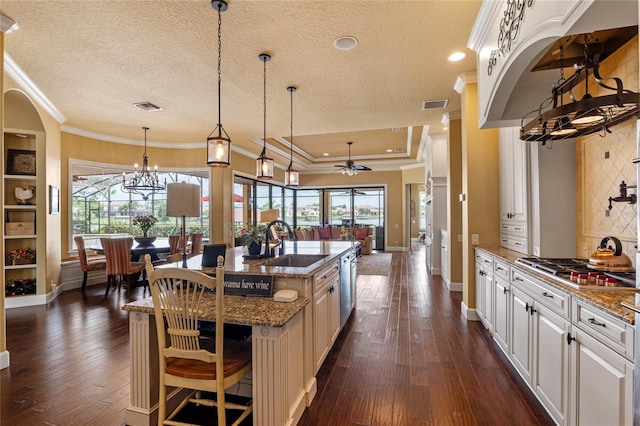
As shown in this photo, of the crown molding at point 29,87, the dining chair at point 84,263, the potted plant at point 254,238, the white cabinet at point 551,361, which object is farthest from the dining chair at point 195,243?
the white cabinet at point 551,361

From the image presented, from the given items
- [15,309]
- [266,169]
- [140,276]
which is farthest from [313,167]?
[15,309]

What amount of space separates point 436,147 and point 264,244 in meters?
4.93

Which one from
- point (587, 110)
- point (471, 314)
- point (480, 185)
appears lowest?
point (471, 314)

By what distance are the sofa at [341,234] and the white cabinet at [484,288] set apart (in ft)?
19.3

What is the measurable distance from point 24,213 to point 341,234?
7676mm

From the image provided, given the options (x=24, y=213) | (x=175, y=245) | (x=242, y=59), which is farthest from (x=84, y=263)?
(x=242, y=59)

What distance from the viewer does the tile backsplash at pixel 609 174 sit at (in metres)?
2.12

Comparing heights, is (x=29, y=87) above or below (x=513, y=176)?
above

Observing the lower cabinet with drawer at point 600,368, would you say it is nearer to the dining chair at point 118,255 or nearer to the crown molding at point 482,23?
the crown molding at point 482,23

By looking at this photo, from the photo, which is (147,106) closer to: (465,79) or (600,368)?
(465,79)

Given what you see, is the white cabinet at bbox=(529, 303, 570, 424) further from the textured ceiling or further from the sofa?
the sofa

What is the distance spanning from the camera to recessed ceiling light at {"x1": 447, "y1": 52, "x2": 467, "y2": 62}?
127 inches

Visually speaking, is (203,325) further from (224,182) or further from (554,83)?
(224,182)

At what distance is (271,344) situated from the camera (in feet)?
5.72
